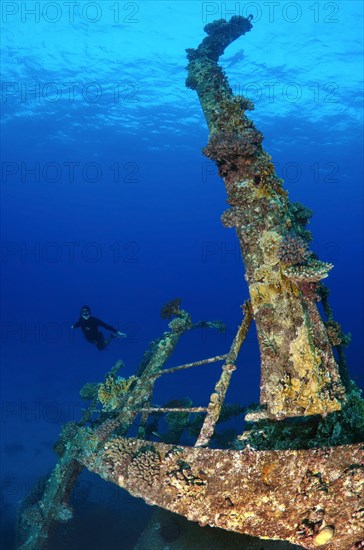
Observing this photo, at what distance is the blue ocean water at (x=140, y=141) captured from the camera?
29328 mm

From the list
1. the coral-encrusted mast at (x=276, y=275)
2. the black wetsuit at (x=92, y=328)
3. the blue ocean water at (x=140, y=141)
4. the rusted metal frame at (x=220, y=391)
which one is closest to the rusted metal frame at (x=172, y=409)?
the rusted metal frame at (x=220, y=391)

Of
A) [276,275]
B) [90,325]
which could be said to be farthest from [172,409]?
[90,325]

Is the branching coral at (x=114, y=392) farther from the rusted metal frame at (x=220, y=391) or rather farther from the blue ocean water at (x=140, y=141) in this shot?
the blue ocean water at (x=140, y=141)

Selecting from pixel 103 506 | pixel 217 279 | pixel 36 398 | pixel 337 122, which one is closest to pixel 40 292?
pixel 217 279

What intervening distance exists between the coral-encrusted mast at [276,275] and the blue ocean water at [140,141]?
3.08 meters

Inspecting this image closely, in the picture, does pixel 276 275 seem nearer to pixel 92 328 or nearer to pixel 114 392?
pixel 114 392

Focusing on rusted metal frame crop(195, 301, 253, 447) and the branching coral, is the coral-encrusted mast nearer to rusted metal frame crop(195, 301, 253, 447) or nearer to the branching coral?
rusted metal frame crop(195, 301, 253, 447)

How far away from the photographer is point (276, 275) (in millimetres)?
5320

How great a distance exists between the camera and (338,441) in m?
4.82

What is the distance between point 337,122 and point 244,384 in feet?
97.7

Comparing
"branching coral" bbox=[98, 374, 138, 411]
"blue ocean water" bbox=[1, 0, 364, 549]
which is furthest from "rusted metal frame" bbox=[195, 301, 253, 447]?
"blue ocean water" bbox=[1, 0, 364, 549]

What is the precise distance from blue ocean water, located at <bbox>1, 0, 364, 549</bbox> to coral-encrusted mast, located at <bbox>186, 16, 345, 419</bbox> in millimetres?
3084

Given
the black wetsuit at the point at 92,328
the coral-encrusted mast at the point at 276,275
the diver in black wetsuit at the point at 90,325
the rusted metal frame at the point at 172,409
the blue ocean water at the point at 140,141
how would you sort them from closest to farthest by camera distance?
1. the coral-encrusted mast at the point at 276,275
2. the rusted metal frame at the point at 172,409
3. the diver in black wetsuit at the point at 90,325
4. the black wetsuit at the point at 92,328
5. the blue ocean water at the point at 140,141

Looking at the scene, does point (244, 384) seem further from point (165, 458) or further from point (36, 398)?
point (165, 458)
